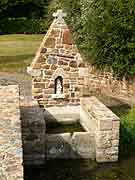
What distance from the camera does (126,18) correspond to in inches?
651

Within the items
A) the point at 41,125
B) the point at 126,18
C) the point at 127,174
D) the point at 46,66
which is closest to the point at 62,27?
the point at 46,66

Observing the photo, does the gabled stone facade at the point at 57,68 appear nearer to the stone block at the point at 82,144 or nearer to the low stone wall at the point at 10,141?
the stone block at the point at 82,144

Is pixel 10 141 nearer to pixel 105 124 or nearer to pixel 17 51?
pixel 105 124

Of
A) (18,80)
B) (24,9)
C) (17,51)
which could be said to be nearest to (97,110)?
(18,80)

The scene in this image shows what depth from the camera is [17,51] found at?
30.4m

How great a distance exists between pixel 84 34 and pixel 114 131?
9.32 metres

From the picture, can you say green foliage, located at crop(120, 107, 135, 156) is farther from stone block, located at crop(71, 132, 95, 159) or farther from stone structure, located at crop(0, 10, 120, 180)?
stone block, located at crop(71, 132, 95, 159)

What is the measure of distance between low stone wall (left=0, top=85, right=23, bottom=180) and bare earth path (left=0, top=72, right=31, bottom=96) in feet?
31.8

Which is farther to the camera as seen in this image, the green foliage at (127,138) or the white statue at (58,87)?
the white statue at (58,87)

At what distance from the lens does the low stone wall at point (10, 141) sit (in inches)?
219

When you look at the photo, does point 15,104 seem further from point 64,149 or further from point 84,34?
point 84,34

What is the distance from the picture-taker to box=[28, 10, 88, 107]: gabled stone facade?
11.7m

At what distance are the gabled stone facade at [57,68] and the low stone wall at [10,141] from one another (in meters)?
2.70

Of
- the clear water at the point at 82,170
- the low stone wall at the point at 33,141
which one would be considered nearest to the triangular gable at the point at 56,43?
the low stone wall at the point at 33,141
